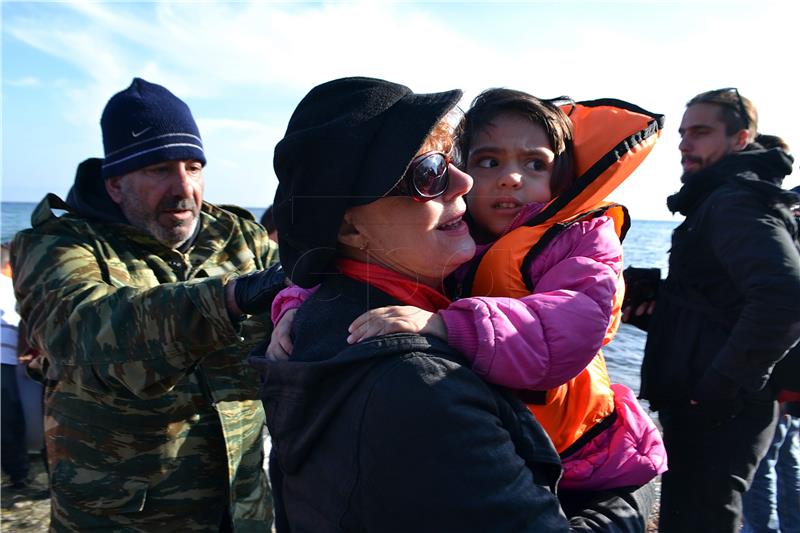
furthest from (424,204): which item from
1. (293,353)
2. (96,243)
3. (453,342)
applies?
(96,243)

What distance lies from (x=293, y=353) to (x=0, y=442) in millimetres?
5384

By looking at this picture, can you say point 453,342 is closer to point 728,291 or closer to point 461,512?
point 461,512

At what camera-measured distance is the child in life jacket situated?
1.46m

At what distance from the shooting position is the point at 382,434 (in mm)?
1215

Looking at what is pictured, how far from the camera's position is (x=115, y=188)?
313 cm

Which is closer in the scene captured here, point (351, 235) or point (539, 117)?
point (351, 235)

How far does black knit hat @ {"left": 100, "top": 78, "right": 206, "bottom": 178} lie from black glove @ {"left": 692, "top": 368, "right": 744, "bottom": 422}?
123 inches

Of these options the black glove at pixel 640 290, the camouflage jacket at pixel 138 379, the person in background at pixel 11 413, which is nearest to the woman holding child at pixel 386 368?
the camouflage jacket at pixel 138 379

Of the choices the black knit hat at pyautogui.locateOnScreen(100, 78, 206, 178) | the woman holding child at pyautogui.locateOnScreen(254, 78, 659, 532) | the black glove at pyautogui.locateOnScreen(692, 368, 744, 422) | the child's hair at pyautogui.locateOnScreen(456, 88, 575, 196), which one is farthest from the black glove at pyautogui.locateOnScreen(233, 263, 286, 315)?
the black glove at pyautogui.locateOnScreen(692, 368, 744, 422)

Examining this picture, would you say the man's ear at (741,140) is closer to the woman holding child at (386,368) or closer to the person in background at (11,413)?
the woman holding child at (386,368)

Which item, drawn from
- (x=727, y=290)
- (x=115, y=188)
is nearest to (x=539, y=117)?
(x=727, y=290)

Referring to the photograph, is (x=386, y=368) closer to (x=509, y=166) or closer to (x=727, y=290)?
(x=509, y=166)

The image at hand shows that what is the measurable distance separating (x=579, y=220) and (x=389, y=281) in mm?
749

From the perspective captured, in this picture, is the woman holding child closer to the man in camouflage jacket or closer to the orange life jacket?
the orange life jacket
